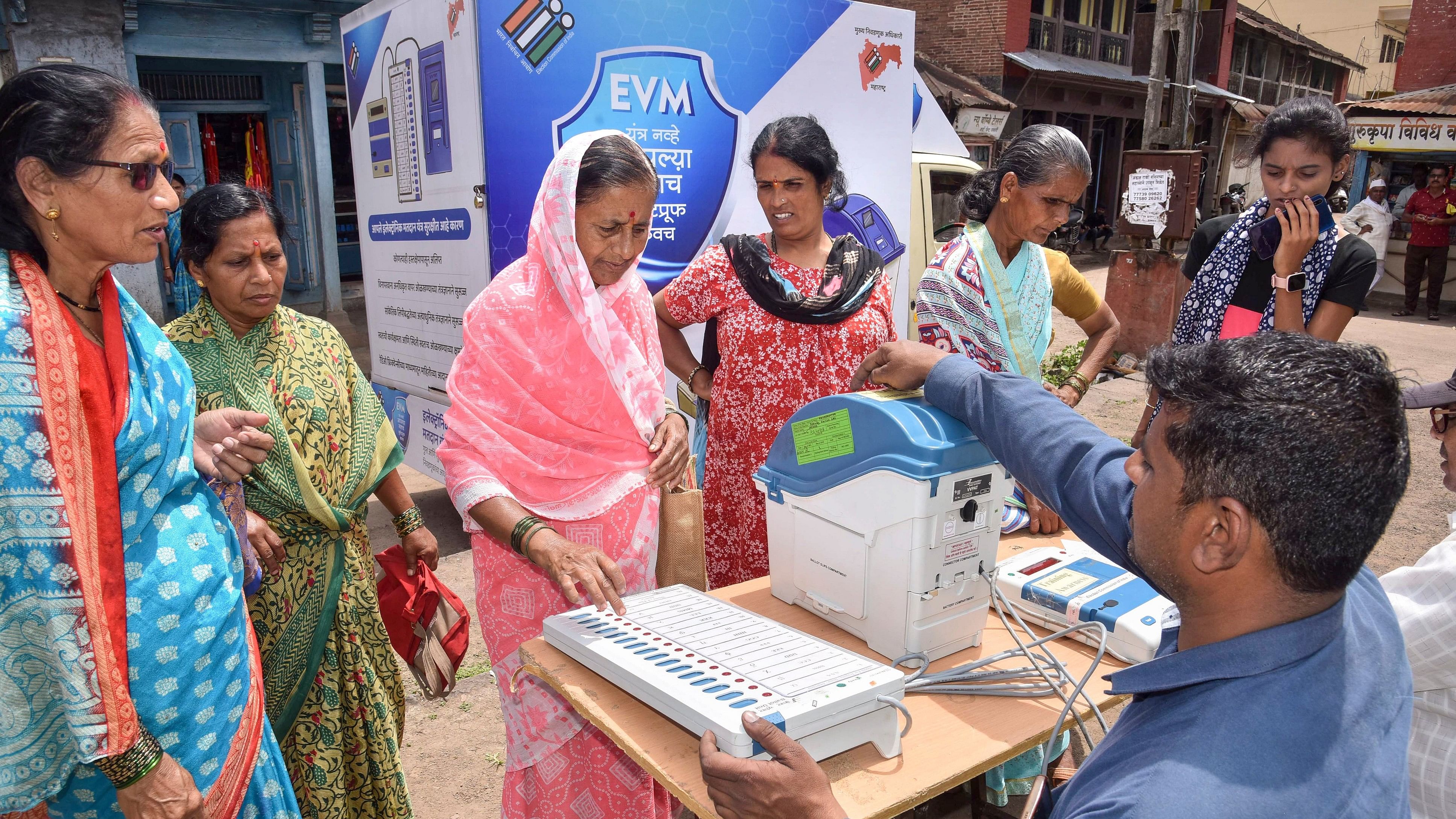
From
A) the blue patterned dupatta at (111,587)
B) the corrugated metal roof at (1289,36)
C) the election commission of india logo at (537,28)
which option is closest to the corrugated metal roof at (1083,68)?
the corrugated metal roof at (1289,36)

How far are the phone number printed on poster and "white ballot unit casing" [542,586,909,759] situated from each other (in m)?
2.54

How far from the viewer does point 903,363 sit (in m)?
1.73

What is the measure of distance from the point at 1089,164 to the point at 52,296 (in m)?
2.37

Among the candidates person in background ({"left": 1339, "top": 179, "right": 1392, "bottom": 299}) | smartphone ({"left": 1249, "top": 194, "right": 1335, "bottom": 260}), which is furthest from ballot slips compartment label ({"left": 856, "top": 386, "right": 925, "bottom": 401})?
person in background ({"left": 1339, "top": 179, "right": 1392, "bottom": 299})

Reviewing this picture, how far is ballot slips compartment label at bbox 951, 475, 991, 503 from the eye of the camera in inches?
62.6

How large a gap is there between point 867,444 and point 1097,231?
19652 mm

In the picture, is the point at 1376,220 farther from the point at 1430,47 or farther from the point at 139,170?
the point at 139,170

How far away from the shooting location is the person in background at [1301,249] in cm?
268

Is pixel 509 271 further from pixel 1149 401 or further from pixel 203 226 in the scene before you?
pixel 1149 401

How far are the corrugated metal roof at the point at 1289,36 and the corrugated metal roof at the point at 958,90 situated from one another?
10156mm

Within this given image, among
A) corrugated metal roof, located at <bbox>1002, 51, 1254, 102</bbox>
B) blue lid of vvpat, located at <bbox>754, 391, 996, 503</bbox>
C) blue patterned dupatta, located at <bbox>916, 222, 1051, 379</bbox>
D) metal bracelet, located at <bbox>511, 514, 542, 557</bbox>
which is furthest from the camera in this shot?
corrugated metal roof, located at <bbox>1002, 51, 1254, 102</bbox>

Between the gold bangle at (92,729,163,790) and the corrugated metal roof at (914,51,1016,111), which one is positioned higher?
the corrugated metal roof at (914,51,1016,111)

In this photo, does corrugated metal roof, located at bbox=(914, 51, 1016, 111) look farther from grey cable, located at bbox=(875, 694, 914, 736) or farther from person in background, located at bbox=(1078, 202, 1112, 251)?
grey cable, located at bbox=(875, 694, 914, 736)

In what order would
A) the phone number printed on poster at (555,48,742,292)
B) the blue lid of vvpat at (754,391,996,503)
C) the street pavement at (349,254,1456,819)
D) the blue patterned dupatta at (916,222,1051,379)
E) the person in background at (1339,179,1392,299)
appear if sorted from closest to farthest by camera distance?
the blue lid of vvpat at (754,391,996,503), the blue patterned dupatta at (916,222,1051,379), the street pavement at (349,254,1456,819), the phone number printed on poster at (555,48,742,292), the person in background at (1339,179,1392,299)
